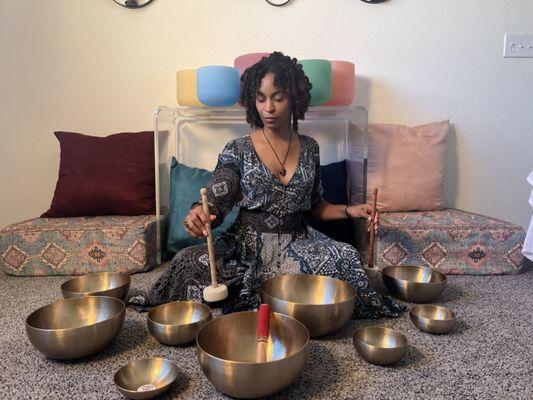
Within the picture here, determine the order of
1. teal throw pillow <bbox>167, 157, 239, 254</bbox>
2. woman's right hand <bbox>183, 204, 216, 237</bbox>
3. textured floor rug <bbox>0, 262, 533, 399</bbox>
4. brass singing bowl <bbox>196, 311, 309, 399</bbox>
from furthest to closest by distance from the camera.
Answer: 1. teal throw pillow <bbox>167, 157, 239, 254</bbox>
2. woman's right hand <bbox>183, 204, 216, 237</bbox>
3. textured floor rug <bbox>0, 262, 533, 399</bbox>
4. brass singing bowl <bbox>196, 311, 309, 399</bbox>

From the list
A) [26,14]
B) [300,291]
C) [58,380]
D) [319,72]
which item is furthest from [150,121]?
[58,380]

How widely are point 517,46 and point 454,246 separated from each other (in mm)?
948

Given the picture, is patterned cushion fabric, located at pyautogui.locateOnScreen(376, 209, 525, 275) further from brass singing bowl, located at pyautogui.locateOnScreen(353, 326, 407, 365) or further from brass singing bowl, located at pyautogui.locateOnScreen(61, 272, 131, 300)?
brass singing bowl, located at pyautogui.locateOnScreen(61, 272, 131, 300)

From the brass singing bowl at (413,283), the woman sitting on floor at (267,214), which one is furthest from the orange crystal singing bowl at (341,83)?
the brass singing bowl at (413,283)

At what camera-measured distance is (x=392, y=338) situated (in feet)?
3.30

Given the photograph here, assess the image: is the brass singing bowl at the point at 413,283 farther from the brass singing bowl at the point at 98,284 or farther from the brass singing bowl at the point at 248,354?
the brass singing bowl at the point at 98,284

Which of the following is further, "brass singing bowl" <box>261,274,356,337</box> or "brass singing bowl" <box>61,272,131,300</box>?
"brass singing bowl" <box>61,272,131,300</box>

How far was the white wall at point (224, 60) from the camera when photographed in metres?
1.82

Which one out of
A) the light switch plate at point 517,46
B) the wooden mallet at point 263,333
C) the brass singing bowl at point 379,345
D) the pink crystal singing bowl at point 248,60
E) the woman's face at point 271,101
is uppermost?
the light switch plate at point 517,46

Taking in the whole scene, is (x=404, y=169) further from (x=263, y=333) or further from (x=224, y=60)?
(x=263, y=333)

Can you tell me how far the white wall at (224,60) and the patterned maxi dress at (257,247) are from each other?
0.70 m

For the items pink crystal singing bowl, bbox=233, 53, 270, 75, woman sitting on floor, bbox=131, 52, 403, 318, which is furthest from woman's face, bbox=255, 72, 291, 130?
pink crystal singing bowl, bbox=233, 53, 270, 75

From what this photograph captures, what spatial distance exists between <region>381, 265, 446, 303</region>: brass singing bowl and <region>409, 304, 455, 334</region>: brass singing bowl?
9 centimetres

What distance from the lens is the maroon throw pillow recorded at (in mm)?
1713
